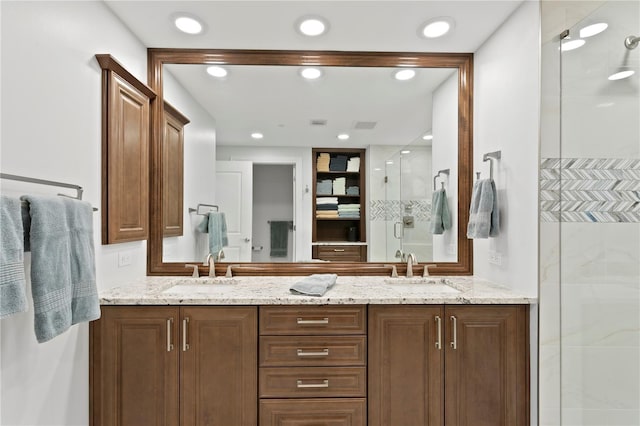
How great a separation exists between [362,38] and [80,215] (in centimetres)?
175

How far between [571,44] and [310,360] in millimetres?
1928

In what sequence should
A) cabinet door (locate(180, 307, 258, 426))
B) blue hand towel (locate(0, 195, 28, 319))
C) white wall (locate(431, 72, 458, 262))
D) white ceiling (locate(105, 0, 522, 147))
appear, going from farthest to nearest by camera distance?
1. white wall (locate(431, 72, 458, 262))
2. white ceiling (locate(105, 0, 522, 147))
3. cabinet door (locate(180, 307, 258, 426))
4. blue hand towel (locate(0, 195, 28, 319))

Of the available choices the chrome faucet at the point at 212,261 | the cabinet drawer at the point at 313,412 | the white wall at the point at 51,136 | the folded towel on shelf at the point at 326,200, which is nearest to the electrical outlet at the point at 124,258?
the white wall at the point at 51,136

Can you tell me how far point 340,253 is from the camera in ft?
7.27

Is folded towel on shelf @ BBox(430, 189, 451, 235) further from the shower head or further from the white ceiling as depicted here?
the shower head

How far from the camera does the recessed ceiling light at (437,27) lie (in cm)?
182

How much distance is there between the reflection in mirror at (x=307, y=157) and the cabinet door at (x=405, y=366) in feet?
2.10

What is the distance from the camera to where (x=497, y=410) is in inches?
63.6

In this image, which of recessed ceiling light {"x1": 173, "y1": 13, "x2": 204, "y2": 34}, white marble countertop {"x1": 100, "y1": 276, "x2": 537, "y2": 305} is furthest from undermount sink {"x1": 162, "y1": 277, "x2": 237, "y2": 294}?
recessed ceiling light {"x1": 173, "y1": 13, "x2": 204, "y2": 34}

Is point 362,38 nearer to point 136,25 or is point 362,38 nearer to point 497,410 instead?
point 136,25

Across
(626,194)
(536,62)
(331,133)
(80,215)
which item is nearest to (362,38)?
(331,133)

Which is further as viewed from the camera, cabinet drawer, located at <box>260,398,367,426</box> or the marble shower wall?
cabinet drawer, located at <box>260,398,367,426</box>

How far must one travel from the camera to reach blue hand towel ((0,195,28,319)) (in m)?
1.00

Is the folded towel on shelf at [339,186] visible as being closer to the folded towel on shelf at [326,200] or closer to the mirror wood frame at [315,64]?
the folded towel on shelf at [326,200]
